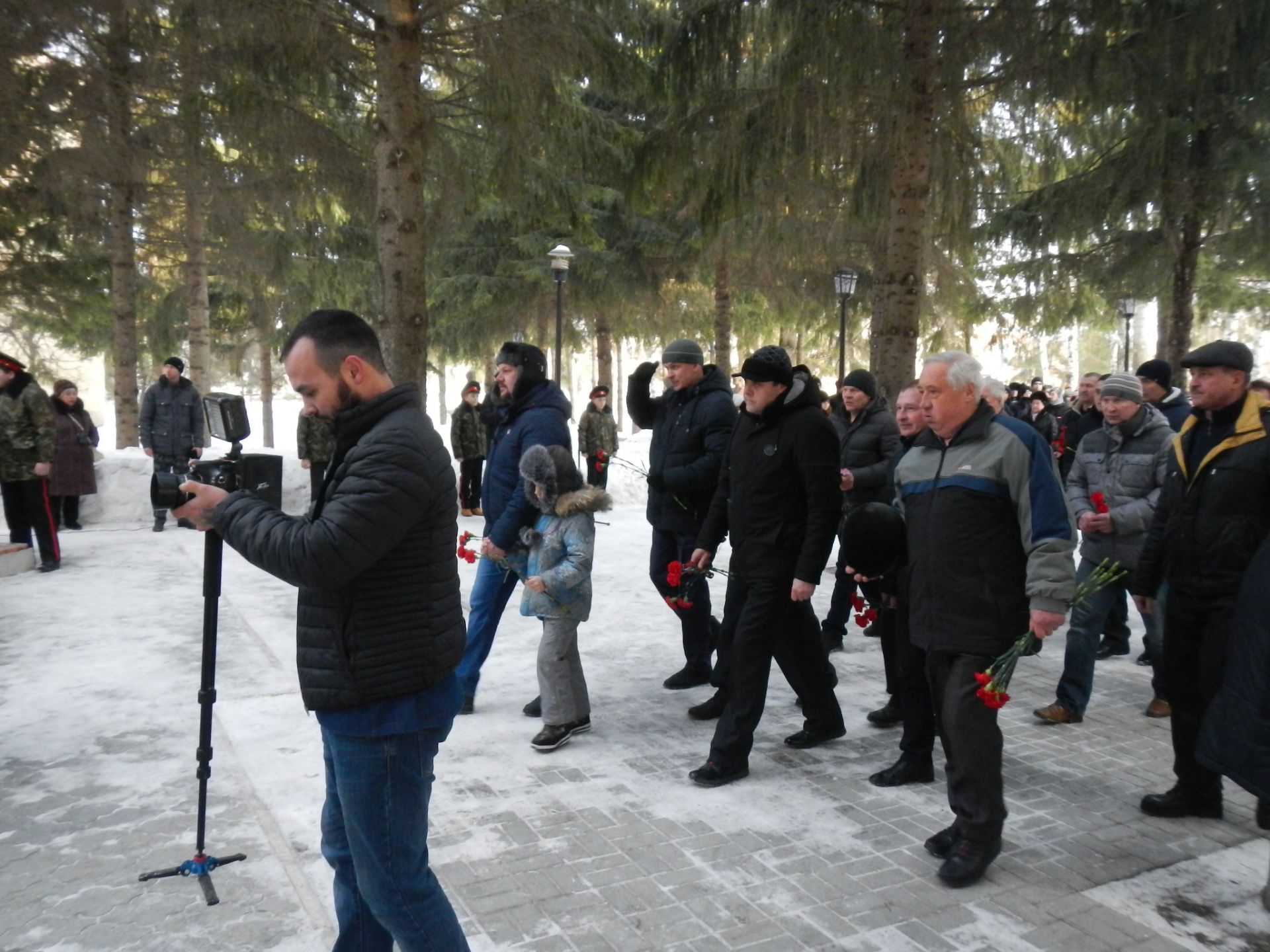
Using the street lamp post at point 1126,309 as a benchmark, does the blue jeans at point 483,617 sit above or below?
below

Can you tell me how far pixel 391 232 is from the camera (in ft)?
27.6

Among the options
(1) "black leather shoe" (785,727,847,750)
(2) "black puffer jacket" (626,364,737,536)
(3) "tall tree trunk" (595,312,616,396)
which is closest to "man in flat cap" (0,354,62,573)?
(2) "black puffer jacket" (626,364,737,536)

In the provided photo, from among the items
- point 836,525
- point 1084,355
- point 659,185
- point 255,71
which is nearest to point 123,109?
point 255,71

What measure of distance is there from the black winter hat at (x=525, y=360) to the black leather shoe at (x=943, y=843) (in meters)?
2.85

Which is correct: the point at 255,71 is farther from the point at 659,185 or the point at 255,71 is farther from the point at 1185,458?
the point at 1185,458

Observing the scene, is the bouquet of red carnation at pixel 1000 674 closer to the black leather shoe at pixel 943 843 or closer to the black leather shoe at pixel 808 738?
the black leather shoe at pixel 943 843

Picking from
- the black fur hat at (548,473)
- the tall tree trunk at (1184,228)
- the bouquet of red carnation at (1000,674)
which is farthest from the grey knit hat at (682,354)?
the tall tree trunk at (1184,228)

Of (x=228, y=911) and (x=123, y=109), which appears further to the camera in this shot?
(x=123, y=109)

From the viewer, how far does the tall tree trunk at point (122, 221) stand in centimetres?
1191

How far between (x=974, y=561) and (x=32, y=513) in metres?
8.83

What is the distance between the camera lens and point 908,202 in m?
7.91

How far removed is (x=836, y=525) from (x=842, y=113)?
5279mm

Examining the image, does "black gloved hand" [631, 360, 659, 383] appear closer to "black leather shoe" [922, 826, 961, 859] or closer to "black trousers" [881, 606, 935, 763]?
"black trousers" [881, 606, 935, 763]

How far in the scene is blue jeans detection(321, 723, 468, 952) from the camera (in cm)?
249
